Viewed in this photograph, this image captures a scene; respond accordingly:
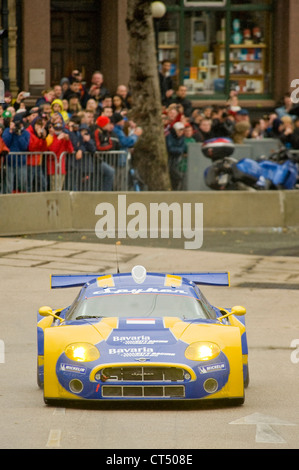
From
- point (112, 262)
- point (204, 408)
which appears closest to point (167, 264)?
point (112, 262)

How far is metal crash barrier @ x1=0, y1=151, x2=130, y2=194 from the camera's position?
20734 millimetres

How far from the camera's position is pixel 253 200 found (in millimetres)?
22141

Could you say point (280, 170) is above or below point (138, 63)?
below

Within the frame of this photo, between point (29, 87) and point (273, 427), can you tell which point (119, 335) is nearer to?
point (273, 427)

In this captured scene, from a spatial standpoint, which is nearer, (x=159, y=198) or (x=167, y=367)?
(x=167, y=367)

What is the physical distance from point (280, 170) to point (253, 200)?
1.85 m

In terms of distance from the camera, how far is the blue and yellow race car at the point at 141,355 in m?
8.77

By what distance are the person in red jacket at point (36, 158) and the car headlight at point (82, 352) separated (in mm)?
12013

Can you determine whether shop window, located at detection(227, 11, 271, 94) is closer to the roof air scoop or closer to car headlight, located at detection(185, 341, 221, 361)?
the roof air scoop

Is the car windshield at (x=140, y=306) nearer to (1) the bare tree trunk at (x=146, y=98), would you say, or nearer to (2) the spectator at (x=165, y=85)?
(1) the bare tree trunk at (x=146, y=98)

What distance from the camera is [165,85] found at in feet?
88.2

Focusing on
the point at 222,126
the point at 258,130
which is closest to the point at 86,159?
the point at 222,126

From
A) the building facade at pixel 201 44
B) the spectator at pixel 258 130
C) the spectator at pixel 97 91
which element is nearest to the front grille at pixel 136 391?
the spectator at pixel 97 91

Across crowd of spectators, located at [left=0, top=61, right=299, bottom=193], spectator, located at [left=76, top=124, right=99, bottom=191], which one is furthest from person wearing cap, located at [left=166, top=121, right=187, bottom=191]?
spectator, located at [left=76, top=124, right=99, bottom=191]
